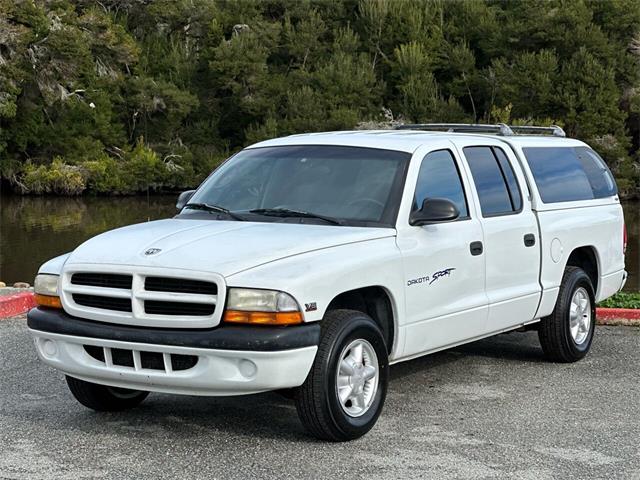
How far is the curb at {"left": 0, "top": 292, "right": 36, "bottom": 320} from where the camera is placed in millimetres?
11079

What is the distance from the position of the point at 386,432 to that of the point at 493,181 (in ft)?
8.00

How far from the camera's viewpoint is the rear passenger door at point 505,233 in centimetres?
782

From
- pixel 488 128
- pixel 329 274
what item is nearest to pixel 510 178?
pixel 488 128

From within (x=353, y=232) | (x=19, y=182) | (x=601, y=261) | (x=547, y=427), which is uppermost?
(x=353, y=232)

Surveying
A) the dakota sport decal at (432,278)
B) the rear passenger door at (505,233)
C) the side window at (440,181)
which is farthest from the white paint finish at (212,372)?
the rear passenger door at (505,233)

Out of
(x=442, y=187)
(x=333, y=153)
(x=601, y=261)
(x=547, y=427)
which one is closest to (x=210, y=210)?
(x=333, y=153)

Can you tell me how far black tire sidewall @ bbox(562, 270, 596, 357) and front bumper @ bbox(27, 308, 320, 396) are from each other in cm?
334

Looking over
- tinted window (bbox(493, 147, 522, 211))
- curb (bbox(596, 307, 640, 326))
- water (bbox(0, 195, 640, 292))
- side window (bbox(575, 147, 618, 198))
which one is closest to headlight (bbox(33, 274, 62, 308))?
tinted window (bbox(493, 147, 522, 211))

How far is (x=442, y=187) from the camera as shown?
755 cm

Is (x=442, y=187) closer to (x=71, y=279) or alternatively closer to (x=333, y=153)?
(x=333, y=153)

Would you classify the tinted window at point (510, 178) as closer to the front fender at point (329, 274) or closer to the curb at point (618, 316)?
the front fender at point (329, 274)

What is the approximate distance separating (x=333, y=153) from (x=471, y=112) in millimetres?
65945

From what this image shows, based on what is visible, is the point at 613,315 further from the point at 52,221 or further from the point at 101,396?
the point at 52,221

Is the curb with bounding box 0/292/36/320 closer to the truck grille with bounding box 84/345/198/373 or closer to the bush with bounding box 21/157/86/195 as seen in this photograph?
the truck grille with bounding box 84/345/198/373
